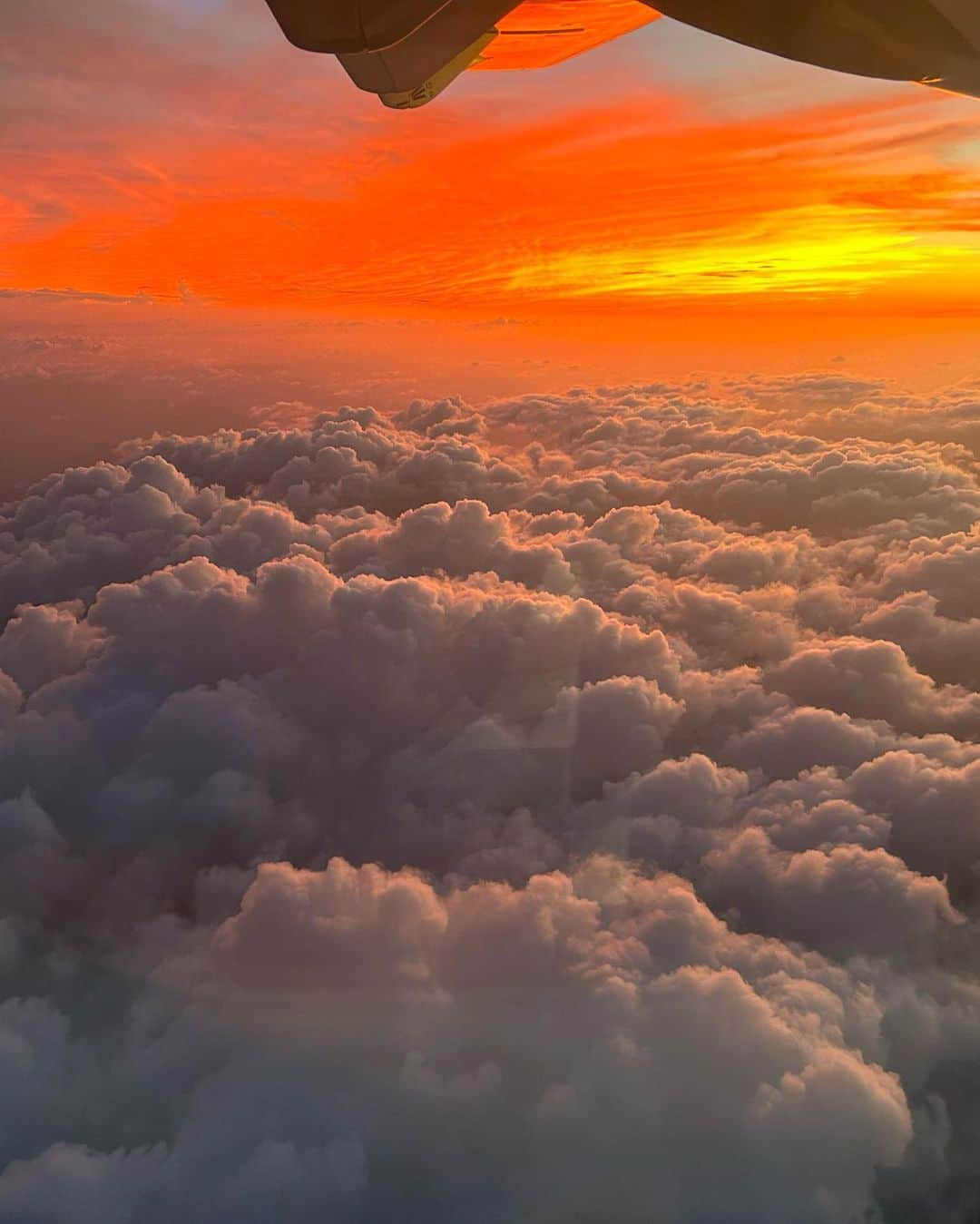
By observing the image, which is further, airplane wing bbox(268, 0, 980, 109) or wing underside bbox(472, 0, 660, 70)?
wing underside bbox(472, 0, 660, 70)

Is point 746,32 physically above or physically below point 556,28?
below

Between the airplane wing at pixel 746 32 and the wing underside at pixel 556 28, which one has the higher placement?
the wing underside at pixel 556 28

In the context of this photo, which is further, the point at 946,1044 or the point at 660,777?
the point at 660,777

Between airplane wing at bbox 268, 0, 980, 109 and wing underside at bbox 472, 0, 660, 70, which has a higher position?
wing underside at bbox 472, 0, 660, 70

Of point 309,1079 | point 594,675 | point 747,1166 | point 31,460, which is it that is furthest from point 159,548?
point 31,460

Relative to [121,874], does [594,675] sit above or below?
above

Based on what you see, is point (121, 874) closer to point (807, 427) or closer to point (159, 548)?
point (159, 548)

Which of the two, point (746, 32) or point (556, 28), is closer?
point (746, 32)

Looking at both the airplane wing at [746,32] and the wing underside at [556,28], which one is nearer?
the airplane wing at [746,32]
